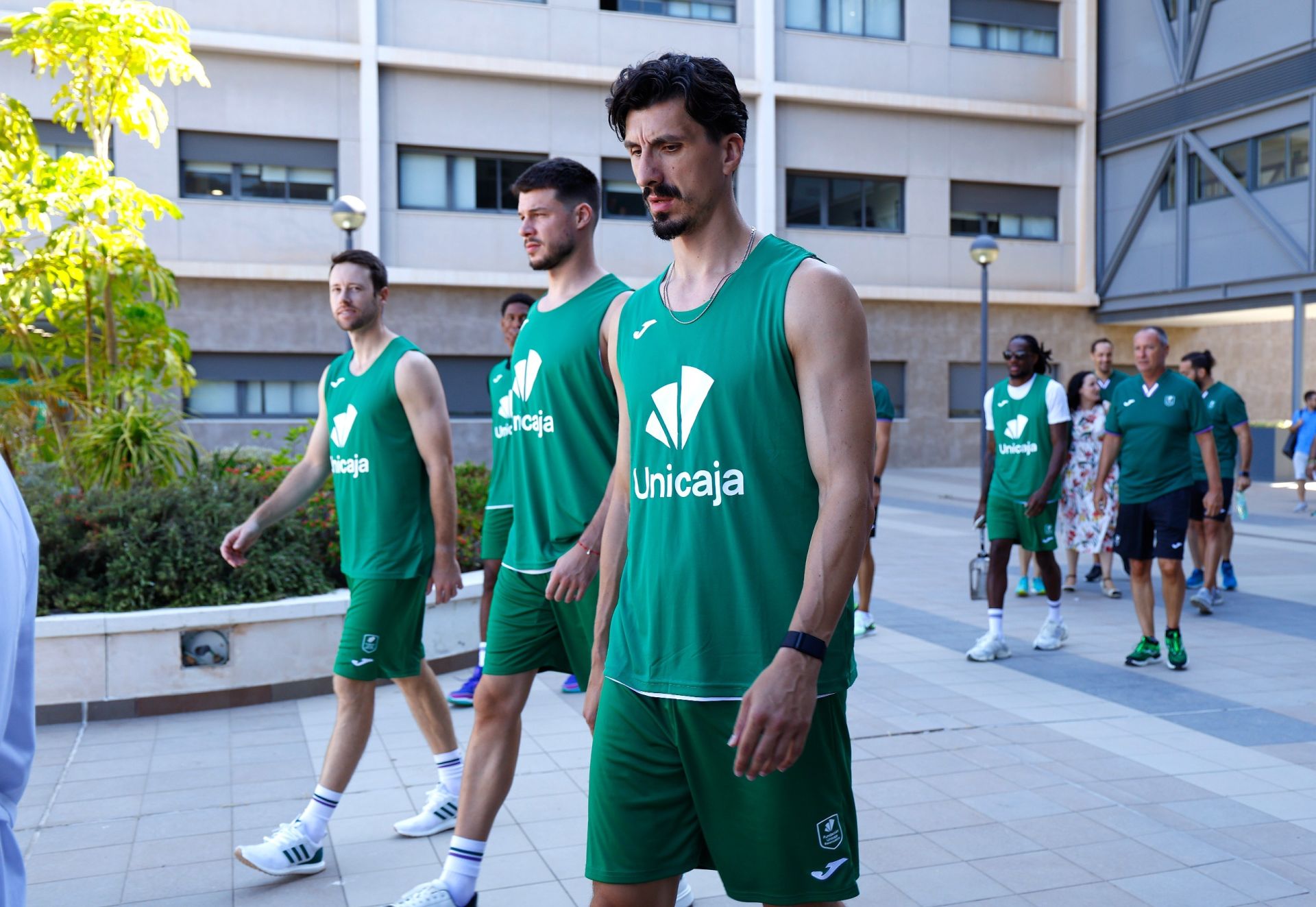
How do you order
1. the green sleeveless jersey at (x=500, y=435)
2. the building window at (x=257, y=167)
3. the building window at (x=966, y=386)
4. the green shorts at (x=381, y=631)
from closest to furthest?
1. the green shorts at (x=381, y=631)
2. the green sleeveless jersey at (x=500, y=435)
3. the building window at (x=257, y=167)
4. the building window at (x=966, y=386)

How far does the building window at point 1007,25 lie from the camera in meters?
26.5

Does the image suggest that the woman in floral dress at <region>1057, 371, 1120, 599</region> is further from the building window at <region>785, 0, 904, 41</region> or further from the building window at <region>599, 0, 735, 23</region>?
the building window at <region>785, 0, 904, 41</region>

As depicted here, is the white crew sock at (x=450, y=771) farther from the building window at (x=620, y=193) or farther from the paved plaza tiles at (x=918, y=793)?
the building window at (x=620, y=193)

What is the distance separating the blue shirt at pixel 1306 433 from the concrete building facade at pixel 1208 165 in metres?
3.42

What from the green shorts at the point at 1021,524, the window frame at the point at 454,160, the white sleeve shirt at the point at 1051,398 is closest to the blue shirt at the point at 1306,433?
the white sleeve shirt at the point at 1051,398

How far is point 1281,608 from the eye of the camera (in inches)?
366

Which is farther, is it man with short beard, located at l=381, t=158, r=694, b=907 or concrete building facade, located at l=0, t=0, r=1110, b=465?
concrete building facade, located at l=0, t=0, r=1110, b=465

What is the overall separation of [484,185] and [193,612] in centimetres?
1806

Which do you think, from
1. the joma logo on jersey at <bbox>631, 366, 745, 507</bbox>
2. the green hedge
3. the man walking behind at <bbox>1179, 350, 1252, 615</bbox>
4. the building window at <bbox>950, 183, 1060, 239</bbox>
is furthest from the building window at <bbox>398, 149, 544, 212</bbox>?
the joma logo on jersey at <bbox>631, 366, 745, 507</bbox>

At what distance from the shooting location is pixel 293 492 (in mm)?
4574

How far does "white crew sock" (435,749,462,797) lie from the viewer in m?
4.47

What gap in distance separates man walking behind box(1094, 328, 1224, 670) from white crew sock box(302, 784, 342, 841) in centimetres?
508

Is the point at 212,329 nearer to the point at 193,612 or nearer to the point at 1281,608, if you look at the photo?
the point at 193,612

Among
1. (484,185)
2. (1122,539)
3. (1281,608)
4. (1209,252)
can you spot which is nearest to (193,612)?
(1122,539)
